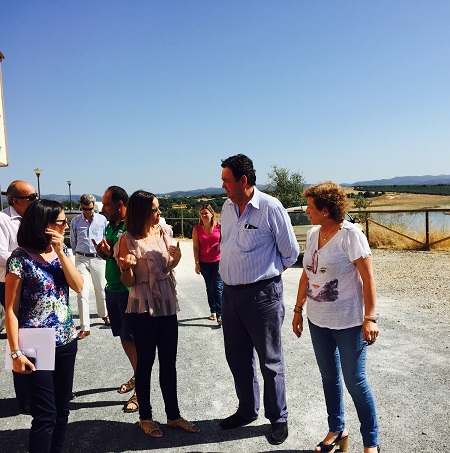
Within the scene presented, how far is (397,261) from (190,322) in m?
7.28

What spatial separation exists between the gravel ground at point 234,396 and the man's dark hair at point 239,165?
1.91 meters

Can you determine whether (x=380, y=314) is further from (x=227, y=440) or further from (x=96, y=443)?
(x=96, y=443)

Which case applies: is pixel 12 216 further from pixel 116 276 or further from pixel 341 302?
pixel 341 302

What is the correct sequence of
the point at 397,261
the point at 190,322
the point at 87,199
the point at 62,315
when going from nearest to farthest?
the point at 62,315 → the point at 87,199 → the point at 190,322 → the point at 397,261

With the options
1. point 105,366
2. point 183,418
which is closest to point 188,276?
point 105,366

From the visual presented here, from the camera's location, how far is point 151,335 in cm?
323

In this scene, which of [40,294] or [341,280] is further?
[341,280]

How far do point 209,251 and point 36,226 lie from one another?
3910mm

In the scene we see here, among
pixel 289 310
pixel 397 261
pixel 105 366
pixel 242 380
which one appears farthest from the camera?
pixel 397 261

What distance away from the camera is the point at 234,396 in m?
3.86

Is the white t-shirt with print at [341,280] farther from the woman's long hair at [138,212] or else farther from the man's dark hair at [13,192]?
the man's dark hair at [13,192]

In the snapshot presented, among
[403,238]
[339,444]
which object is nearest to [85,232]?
[339,444]

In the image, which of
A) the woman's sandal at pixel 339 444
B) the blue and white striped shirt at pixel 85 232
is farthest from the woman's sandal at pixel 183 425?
the blue and white striped shirt at pixel 85 232

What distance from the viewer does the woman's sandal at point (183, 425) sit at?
10.7 feet
